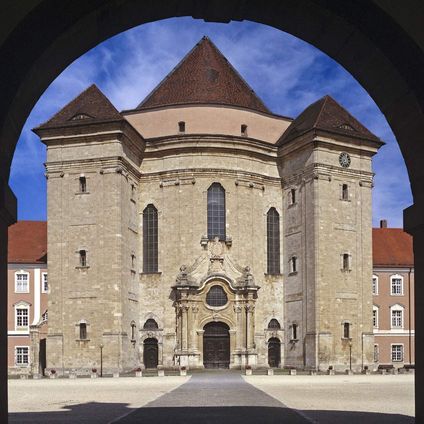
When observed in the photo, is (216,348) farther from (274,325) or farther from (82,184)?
(82,184)

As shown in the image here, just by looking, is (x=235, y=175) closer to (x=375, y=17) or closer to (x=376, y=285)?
(x=376, y=285)


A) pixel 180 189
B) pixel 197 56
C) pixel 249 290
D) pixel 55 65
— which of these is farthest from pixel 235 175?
pixel 55 65

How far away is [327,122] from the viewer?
178 feet

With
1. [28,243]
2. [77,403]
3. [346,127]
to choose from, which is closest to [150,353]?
[28,243]

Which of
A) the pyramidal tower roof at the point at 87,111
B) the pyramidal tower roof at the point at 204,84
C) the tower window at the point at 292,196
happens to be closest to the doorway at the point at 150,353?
the tower window at the point at 292,196

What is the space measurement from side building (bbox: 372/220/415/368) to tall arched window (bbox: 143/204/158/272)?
20307mm

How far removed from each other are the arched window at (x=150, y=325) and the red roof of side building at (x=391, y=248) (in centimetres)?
2104

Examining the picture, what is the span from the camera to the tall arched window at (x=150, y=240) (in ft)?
177

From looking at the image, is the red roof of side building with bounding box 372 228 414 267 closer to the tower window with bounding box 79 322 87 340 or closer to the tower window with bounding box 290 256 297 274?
the tower window with bounding box 290 256 297 274

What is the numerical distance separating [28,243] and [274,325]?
21.2 m

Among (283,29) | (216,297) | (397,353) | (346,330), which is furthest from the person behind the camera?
(397,353)

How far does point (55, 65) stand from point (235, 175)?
43980mm

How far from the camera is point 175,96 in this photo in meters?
58.7

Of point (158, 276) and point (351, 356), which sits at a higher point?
point (158, 276)
